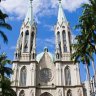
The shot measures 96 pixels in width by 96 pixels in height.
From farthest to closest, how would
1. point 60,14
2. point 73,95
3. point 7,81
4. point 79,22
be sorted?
1. point 60,14
2. point 73,95
3. point 7,81
4. point 79,22

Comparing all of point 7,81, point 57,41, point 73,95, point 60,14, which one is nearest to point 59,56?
point 57,41

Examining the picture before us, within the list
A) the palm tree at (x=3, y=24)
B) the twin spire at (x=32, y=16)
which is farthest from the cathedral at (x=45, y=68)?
the palm tree at (x=3, y=24)

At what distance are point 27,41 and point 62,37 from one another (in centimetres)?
857

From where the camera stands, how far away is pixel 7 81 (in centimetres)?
3556

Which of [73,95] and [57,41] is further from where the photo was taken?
[57,41]

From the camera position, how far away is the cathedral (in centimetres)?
5097

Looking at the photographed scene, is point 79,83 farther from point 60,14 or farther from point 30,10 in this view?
point 30,10

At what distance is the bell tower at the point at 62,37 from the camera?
56250 mm

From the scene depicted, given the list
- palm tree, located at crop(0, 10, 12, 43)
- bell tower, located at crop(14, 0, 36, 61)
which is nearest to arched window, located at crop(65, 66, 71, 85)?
bell tower, located at crop(14, 0, 36, 61)

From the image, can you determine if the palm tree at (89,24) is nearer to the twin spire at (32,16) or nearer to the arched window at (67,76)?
the arched window at (67,76)

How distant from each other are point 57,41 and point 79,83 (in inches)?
491

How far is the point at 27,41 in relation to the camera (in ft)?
192

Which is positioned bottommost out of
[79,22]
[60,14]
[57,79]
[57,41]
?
[57,79]

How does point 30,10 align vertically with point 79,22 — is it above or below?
above
